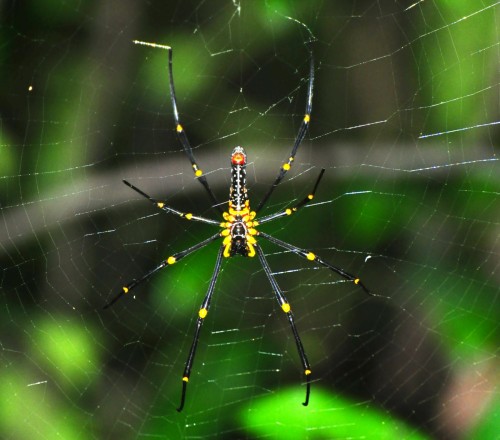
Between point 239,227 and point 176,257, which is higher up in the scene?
point 239,227

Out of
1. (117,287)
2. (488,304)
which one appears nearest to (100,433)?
(117,287)

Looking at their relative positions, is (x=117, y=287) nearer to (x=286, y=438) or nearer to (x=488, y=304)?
(x=286, y=438)

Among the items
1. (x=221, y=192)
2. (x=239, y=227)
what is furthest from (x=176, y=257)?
(x=221, y=192)

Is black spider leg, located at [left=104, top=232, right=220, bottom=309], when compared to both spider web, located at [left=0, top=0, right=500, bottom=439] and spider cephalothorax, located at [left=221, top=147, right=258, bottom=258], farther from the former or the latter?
spider web, located at [left=0, top=0, right=500, bottom=439]

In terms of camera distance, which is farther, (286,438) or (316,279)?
(316,279)

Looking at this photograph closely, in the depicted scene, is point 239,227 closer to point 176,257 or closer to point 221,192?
point 176,257

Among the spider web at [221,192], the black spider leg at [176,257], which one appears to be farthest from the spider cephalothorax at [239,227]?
the spider web at [221,192]

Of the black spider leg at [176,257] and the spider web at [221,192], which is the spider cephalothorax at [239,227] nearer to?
the black spider leg at [176,257]

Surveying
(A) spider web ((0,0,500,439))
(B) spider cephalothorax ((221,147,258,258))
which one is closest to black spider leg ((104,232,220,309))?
(B) spider cephalothorax ((221,147,258,258))
